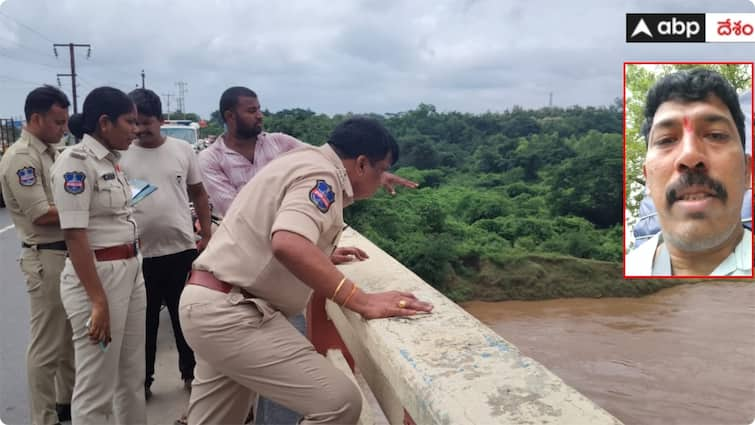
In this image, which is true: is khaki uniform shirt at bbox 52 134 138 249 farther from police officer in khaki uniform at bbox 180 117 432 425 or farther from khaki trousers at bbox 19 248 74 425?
police officer in khaki uniform at bbox 180 117 432 425

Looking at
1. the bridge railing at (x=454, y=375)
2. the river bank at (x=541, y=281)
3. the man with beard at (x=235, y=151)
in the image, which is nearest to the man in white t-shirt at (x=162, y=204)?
the man with beard at (x=235, y=151)

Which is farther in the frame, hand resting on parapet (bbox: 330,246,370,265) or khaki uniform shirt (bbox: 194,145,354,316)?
hand resting on parapet (bbox: 330,246,370,265)

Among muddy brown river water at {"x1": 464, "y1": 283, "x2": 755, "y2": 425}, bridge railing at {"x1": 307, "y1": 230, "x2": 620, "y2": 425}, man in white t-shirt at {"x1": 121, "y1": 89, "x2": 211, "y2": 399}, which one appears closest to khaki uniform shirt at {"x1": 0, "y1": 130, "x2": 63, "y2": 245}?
man in white t-shirt at {"x1": 121, "y1": 89, "x2": 211, "y2": 399}

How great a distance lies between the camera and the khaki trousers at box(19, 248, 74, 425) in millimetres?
2867

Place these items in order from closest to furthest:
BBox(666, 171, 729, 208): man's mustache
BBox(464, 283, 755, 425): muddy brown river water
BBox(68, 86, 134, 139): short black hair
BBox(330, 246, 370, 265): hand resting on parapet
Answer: BBox(68, 86, 134, 139): short black hair, BBox(330, 246, 370, 265): hand resting on parapet, BBox(666, 171, 729, 208): man's mustache, BBox(464, 283, 755, 425): muddy brown river water

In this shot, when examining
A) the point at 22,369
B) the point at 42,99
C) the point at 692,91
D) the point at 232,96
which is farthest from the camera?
the point at 692,91

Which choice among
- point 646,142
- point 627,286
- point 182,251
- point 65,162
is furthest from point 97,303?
point 627,286

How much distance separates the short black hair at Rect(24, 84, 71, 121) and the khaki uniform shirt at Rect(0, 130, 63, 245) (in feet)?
0.37

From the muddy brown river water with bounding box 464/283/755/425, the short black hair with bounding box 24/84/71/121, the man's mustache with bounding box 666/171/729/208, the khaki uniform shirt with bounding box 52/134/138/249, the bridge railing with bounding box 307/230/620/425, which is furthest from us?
the muddy brown river water with bounding box 464/283/755/425

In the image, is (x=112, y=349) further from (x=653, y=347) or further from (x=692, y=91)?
(x=653, y=347)

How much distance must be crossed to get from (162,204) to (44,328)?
77cm

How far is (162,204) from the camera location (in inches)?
125

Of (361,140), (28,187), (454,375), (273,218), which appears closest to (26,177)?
(28,187)

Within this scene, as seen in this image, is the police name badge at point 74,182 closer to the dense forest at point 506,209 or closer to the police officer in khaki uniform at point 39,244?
the police officer in khaki uniform at point 39,244
